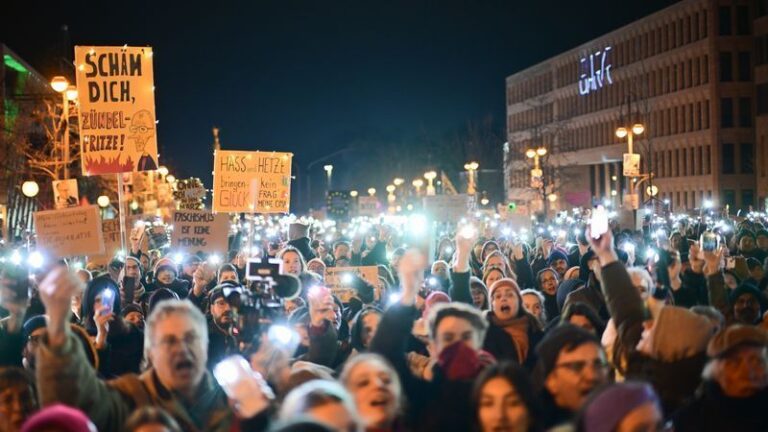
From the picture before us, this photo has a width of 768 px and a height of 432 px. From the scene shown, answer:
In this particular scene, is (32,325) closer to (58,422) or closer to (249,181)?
(58,422)

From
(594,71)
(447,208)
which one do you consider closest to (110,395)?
(447,208)

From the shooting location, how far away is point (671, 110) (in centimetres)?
9025

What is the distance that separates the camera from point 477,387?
5.55 m

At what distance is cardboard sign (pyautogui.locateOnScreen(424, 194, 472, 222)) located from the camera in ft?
90.3

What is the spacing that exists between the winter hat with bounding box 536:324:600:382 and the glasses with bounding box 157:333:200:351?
1.63m

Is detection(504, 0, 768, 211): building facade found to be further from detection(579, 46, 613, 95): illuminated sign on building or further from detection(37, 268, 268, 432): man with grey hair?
detection(37, 268, 268, 432): man with grey hair

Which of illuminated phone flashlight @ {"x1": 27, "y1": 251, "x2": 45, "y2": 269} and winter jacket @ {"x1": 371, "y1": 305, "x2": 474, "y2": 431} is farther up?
illuminated phone flashlight @ {"x1": 27, "y1": 251, "x2": 45, "y2": 269}

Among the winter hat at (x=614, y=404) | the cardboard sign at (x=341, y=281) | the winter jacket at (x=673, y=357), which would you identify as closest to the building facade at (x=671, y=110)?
the cardboard sign at (x=341, y=281)

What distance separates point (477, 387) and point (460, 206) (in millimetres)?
22154

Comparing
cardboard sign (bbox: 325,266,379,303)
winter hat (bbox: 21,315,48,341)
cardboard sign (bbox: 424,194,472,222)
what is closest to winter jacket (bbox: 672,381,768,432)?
winter hat (bbox: 21,315,48,341)

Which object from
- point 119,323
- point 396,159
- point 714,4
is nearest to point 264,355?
point 119,323

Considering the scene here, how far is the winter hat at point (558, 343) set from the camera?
594cm

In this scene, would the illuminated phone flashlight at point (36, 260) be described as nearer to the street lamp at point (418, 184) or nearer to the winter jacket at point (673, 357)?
the winter jacket at point (673, 357)

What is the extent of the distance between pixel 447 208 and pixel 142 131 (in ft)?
43.5
